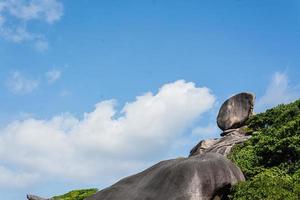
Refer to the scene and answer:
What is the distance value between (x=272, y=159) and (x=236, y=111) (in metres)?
13.7

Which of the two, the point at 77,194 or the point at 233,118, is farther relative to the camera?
the point at 233,118

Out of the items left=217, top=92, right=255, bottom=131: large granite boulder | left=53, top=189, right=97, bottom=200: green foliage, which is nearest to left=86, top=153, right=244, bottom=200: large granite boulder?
left=53, top=189, right=97, bottom=200: green foliage

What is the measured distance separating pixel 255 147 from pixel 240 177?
9.83 m

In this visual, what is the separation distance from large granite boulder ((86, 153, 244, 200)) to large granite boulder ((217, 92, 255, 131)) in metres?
20.9

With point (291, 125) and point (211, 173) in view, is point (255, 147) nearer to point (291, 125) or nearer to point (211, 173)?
point (291, 125)

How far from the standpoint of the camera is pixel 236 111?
4106 cm

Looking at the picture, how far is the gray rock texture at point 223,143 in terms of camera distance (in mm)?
32812

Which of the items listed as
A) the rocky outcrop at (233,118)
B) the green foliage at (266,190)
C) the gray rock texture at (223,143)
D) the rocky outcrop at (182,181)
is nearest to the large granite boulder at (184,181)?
the rocky outcrop at (182,181)

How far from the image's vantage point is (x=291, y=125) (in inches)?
1117

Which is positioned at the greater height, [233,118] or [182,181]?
[233,118]

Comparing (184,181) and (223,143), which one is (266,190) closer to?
(184,181)

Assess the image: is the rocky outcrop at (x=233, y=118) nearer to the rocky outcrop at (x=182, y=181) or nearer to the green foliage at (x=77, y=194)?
the green foliage at (x=77, y=194)

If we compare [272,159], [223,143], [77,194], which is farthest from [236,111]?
[272,159]

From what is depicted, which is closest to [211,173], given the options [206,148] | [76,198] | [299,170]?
[299,170]
